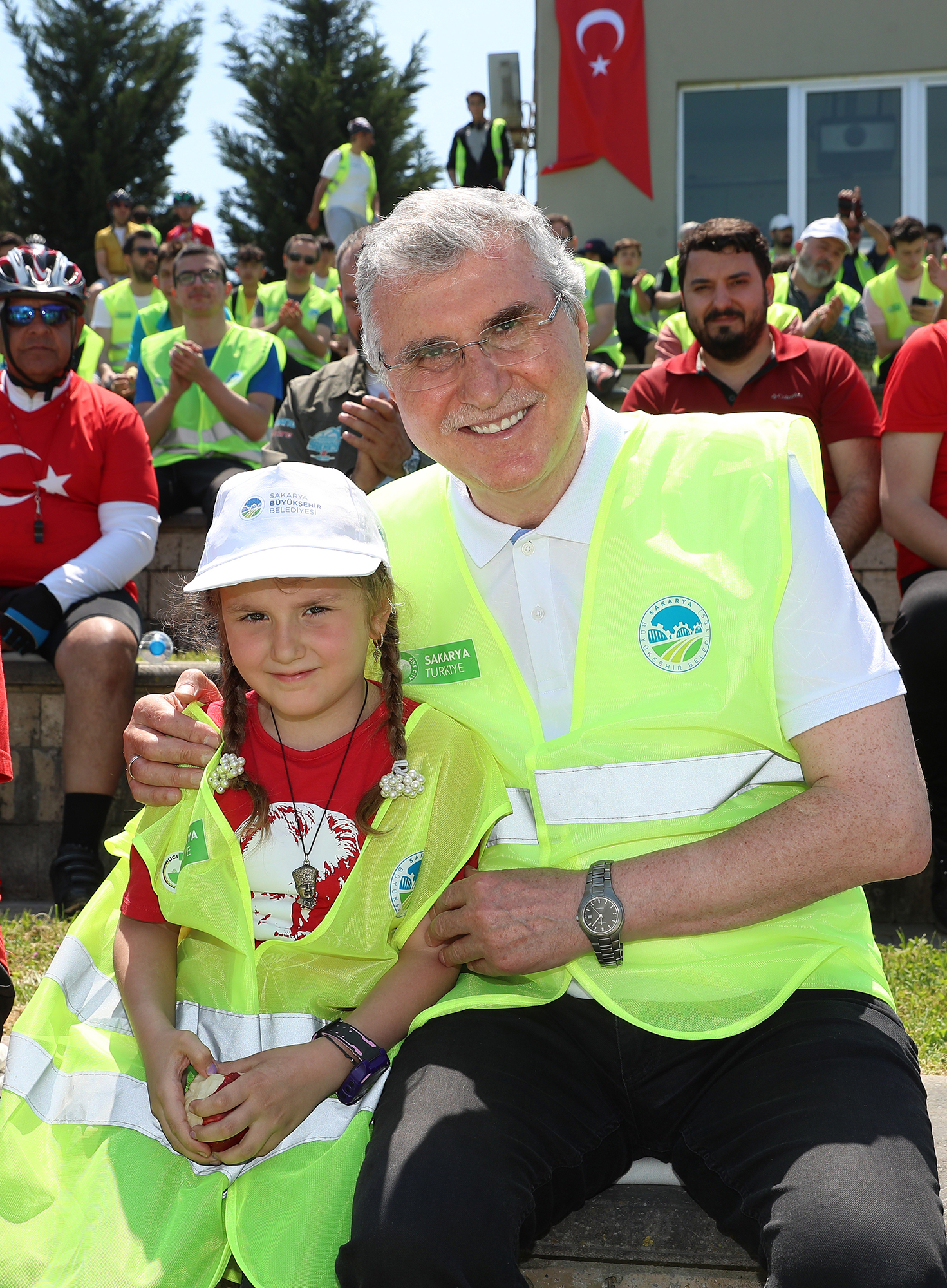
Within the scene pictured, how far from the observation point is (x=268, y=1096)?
6.39ft

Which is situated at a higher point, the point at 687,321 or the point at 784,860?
the point at 687,321

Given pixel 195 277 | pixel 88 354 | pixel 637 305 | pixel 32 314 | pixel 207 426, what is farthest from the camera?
pixel 637 305

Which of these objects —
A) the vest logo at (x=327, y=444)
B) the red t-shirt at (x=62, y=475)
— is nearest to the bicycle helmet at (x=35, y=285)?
the red t-shirt at (x=62, y=475)

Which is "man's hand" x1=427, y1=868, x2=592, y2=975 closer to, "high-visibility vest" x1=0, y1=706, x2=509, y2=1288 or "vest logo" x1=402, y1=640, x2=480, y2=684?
"high-visibility vest" x1=0, y1=706, x2=509, y2=1288

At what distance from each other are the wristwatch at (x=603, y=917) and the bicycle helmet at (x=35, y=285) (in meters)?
3.73

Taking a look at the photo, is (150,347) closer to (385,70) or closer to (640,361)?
(640,361)

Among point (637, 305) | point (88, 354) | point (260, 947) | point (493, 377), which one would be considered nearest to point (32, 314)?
point (88, 354)

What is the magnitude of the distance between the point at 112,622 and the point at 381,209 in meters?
13.6

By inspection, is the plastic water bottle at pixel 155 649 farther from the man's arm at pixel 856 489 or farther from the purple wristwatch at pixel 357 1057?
the purple wristwatch at pixel 357 1057

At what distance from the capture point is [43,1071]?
83.7 inches

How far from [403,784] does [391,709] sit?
17cm

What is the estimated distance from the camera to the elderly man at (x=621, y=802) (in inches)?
69.9

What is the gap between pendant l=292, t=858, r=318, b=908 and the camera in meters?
2.18

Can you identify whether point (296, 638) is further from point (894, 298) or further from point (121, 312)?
point (894, 298)
